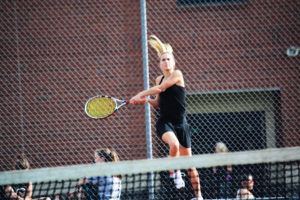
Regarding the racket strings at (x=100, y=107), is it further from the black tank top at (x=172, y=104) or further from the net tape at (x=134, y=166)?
the net tape at (x=134, y=166)

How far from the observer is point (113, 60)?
6.12m

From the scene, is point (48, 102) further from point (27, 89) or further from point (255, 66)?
point (255, 66)

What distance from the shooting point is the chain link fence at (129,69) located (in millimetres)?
5730

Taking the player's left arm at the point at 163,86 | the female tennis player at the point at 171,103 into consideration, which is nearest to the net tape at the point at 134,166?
the female tennis player at the point at 171,103

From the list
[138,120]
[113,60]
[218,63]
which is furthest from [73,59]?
[218,63]

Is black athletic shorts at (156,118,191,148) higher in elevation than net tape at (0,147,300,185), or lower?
higher

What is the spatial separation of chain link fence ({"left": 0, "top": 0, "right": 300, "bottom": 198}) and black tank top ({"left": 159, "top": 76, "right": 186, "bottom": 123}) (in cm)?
241

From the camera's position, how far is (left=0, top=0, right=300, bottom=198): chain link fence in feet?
18.8

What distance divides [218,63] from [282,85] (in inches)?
49.0

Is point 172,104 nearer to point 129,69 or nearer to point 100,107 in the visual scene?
point 100,107

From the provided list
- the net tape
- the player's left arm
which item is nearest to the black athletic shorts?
the player's left arm

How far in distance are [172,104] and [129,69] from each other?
114 inches

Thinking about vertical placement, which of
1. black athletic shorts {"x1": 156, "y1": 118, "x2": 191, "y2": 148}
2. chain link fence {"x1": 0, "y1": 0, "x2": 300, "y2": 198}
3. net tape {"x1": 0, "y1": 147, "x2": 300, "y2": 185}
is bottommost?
net tape {"x1": 0, "y1": 147, "x2": 300, "y2": 185}

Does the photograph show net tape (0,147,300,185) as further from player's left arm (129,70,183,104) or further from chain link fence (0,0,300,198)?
chain link fence (0,0,300,198)
